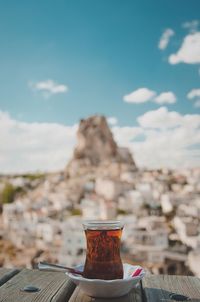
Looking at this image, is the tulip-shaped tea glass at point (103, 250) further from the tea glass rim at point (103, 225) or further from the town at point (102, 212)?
the town at point (102, 212)

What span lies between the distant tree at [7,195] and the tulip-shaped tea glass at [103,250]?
3045 centimetres

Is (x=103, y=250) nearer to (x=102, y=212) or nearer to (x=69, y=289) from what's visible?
(x=69, y=289)

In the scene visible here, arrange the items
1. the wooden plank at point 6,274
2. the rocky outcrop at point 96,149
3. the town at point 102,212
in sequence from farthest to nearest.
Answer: the rocky outcrop at point 96,149, the town at point 102,212, the wooden plank at point 6,274

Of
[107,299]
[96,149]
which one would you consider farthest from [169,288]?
[96,149]

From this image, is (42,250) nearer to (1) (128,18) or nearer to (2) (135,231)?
(2) (135,231)

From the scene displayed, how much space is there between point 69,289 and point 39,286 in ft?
0.20

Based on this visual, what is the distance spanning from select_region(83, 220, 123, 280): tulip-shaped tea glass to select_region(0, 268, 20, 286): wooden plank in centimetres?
20

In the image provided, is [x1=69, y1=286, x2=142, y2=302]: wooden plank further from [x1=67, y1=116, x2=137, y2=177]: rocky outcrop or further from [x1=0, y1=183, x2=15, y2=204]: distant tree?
[x1=67, y1=116, x2=137, y2=177]: rocky outcrop

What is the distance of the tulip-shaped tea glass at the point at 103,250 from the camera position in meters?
0.73

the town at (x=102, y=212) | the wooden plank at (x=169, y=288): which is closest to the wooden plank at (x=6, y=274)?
the wooden plank at (x=169, y=288)

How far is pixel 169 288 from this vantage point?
0.78 m

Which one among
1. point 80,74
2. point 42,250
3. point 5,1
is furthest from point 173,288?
point 80,74

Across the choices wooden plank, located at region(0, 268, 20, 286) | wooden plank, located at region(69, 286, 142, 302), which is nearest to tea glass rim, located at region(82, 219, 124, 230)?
wooden plank, located at region(69, 286, 142, 302)

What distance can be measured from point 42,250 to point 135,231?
3.64 m
